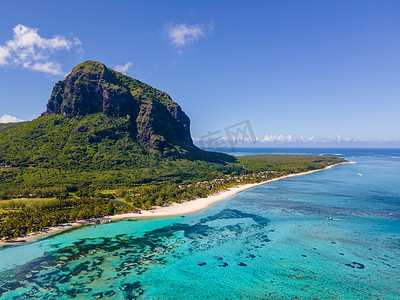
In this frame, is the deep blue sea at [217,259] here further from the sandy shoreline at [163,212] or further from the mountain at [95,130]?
the mountain at [95,130]

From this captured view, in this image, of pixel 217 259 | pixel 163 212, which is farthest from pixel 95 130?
pixel 217 259

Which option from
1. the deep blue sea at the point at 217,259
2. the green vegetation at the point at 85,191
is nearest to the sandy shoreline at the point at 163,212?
the green vegetation at the point at 85,191

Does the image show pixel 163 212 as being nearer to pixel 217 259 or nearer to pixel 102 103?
pixel 217 259

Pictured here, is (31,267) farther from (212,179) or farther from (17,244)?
(212,179)

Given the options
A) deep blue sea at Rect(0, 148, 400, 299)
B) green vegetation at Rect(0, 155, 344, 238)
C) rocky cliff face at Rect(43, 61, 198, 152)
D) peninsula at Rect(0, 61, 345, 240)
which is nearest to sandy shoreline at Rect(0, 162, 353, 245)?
peninsula at Rect(0, 61, 345, 240)

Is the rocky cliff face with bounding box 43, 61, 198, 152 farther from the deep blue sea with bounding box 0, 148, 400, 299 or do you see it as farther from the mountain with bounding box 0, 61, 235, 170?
the deep blue sea with bounding box 0, 148, 400, 299

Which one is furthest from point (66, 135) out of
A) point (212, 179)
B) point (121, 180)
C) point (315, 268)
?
point (315, 268)

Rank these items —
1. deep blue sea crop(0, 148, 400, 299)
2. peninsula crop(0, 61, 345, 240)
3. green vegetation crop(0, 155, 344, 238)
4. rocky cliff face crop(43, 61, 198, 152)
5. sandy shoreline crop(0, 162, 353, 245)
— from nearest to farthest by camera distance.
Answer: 1. deep blue sea crop(0, 148, 400, 299)
2. sandy shoreline crop(0, 162, 353, 245)
3. green vegetation crop(0, 155, 344, 238)
4. peninsula crop(0, 61, 345, 240)
5. rocky cliff face crop(43, 61, 198, 152)

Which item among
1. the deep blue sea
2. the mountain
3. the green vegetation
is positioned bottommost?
the deep blue sea
